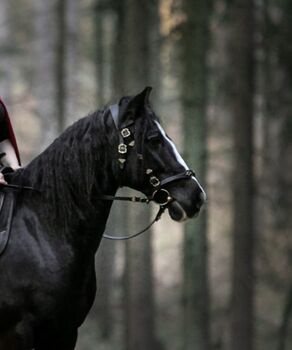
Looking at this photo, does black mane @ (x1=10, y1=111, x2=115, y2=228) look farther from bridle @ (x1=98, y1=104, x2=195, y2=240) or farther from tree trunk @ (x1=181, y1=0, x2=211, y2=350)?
tree trunk @ (x1=181, y1=0, x2=211, y2=350)

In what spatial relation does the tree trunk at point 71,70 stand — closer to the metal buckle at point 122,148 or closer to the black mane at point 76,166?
the black mane at point 76,166

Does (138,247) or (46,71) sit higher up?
(46,71)

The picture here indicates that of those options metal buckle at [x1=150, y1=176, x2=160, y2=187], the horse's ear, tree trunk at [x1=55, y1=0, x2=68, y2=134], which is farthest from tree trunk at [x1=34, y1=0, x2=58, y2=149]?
metal buckle at [x1=150, y1=176, x2=160, y2=187]

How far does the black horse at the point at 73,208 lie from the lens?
16.0 ft

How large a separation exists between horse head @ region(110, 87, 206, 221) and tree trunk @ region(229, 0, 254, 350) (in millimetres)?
6104

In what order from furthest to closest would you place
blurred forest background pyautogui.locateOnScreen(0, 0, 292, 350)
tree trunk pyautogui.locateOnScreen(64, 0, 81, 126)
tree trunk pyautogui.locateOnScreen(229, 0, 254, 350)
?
tree trunk pyautogui.locateOnScreen(64, 0, 81, 126) → tree trunk pyautogui.locateOnScreen(229, 0, 254, 350) → blurred forest background pyautogui.locateOnScreen(0, 0, 292, 350)

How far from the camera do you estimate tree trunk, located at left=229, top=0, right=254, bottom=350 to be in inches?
428

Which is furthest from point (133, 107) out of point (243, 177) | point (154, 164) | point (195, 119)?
point (243, 177)

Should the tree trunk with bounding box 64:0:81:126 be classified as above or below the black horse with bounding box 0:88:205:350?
above

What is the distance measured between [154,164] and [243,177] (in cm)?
629

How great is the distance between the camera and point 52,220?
5.13m

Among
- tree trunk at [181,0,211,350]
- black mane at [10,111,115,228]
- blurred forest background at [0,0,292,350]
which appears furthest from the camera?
blurred forest background at [0,0,292,350]

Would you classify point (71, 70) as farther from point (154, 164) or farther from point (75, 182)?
point (154, 164)

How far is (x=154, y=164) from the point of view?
16.0 ft
